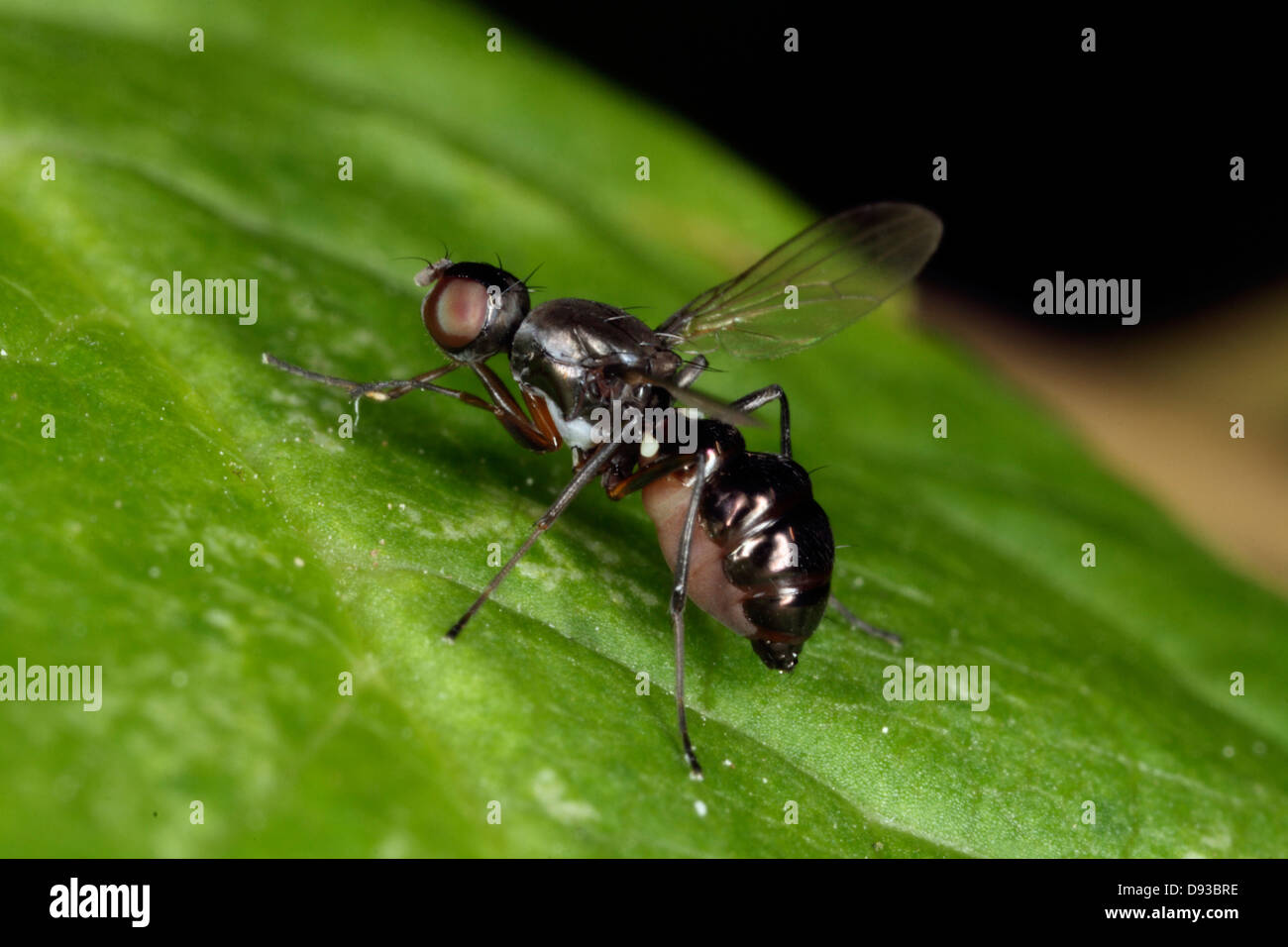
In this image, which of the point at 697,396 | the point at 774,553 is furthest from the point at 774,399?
the point at 774,553

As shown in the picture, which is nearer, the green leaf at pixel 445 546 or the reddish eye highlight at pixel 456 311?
the green leaf at pixel 445 546

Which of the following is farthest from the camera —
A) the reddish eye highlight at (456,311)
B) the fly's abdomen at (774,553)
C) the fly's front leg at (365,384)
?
the reddish eye highlight at (456,311)

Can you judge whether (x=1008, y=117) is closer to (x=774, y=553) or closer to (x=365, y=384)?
(x=774, y=553)

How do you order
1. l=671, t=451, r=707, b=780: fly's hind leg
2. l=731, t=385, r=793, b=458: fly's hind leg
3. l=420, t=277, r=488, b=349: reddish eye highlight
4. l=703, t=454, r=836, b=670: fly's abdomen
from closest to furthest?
1. l=671, t=451, r=707, b=780: fly's hind leg
2. l=703, t=454, r=836, b=670: fly's abdomen
3. l=420, t=277, r=488, b=349: reddish eye highlight
4. l=731, t=385, r=793, b=458: fly's hind leg

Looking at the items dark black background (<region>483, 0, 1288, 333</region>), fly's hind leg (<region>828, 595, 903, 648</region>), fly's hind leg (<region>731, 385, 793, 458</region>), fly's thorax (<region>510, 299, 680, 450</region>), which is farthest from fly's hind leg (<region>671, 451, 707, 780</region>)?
dark black background (<region>483, 0, 1288, 333</region>)

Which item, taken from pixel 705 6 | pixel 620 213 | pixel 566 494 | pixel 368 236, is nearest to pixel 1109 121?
pixel 705 6

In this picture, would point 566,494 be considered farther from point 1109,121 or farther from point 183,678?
point 1109,121

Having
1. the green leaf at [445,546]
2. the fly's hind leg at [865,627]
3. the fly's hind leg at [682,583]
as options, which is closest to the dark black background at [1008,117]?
the green leaf at [445,546]

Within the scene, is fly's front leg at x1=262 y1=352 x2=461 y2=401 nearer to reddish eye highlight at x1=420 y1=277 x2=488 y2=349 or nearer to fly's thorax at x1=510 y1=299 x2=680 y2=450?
reddish eye highlight at x1=420 y1=277 x2=488 y2=349

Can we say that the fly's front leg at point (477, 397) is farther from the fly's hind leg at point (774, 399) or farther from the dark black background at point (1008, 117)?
the dark black background at point (1008, 117)
